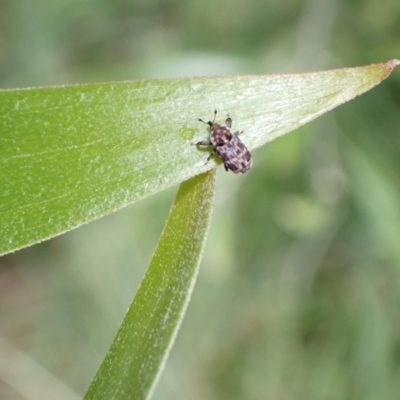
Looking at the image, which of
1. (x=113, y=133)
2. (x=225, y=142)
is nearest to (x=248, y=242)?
(x=225, y=142)

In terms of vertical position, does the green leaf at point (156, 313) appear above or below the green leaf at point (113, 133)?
below

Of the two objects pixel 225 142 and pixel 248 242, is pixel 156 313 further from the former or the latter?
pixel 248 242

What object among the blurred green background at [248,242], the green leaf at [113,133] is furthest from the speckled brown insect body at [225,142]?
the blurred green background at [248,242]

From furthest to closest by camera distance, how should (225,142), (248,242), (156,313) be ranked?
(248,242), (225,142), (156,313)

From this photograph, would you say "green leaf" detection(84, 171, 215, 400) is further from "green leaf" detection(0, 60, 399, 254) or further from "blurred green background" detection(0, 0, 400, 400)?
"blurred green background" detection(0, 0, 400, 400)

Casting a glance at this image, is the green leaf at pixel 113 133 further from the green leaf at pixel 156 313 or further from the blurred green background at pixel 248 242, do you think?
the blurred green background at pixel 248 242

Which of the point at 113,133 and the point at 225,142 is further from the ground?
the point at 225,142

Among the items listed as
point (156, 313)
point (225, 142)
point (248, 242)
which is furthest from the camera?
point (248, 242)
